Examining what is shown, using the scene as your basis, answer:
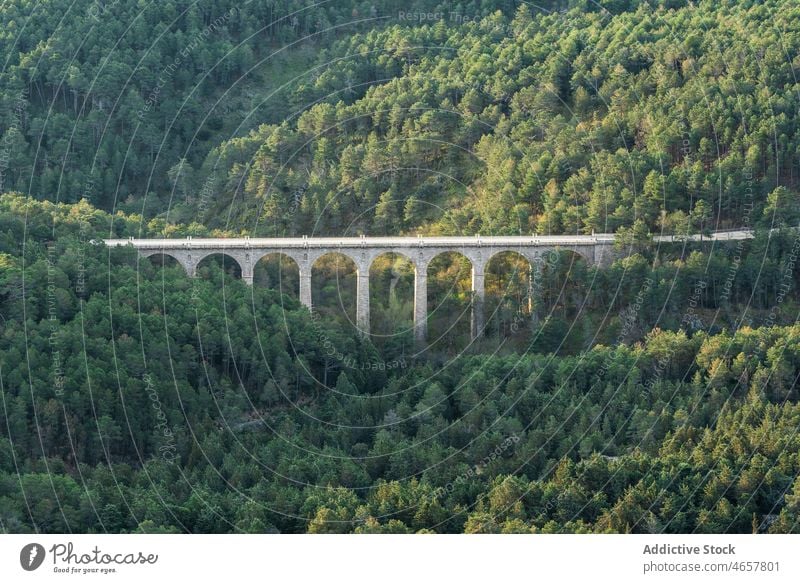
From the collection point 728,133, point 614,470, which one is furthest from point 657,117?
point 614,470

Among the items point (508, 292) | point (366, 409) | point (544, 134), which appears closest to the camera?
point (366, 409)

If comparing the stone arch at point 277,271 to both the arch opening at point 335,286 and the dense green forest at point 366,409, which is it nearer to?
the arch opening at point 335,286

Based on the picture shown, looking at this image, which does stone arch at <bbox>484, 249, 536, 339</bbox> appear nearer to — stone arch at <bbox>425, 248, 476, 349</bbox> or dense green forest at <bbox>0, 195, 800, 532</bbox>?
stone arch at <bbox>425, 248, 476, 349</bbox>

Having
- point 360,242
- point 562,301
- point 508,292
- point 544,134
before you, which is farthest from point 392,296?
point 544,134

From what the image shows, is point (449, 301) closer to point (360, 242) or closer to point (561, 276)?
point (360, 242)

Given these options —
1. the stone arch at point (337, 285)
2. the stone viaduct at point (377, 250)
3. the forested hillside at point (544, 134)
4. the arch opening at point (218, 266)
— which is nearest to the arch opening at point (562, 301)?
the stone viaduct at point (377, 250)
